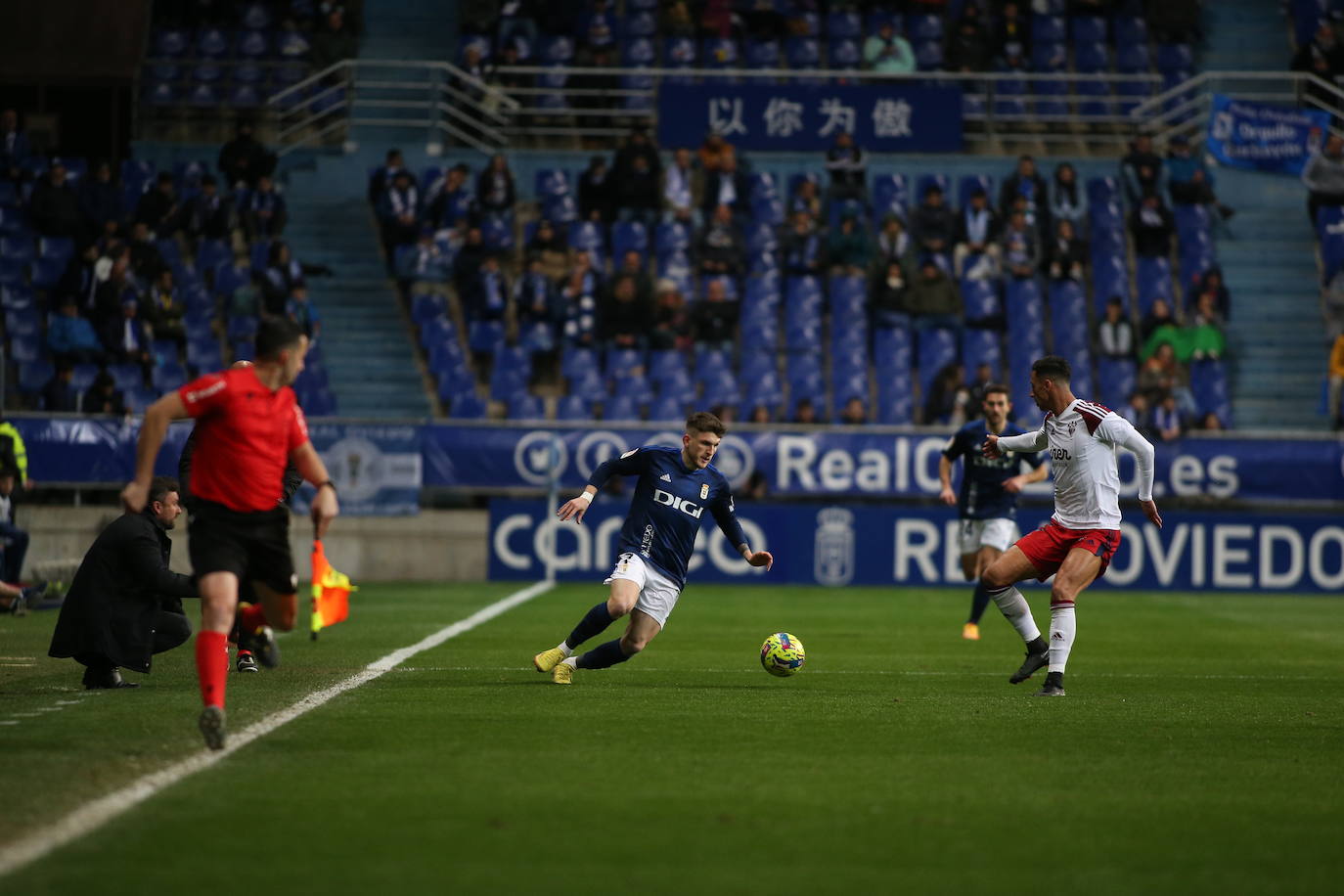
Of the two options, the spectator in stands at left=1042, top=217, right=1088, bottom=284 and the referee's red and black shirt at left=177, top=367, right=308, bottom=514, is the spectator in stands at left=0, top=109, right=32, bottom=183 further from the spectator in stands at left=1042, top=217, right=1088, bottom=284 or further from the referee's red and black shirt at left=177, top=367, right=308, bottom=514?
the referee's red and black shirt at left=177, top=367, right=308, bottom=514

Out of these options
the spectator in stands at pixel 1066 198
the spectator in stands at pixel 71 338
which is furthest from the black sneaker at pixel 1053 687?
the spectator in stands at pixel 1066 198

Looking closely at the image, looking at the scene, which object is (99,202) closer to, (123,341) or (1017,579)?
(123,341)

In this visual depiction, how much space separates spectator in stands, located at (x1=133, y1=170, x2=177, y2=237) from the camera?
26.8 m

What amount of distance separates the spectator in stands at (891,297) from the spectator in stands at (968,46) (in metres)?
5.78

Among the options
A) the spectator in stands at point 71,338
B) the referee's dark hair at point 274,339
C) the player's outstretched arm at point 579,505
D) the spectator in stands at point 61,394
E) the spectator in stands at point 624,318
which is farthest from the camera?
the spectator in stands at point 624,318

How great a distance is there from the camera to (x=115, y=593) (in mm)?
10641

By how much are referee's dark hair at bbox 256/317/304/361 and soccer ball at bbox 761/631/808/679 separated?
459 centimetres

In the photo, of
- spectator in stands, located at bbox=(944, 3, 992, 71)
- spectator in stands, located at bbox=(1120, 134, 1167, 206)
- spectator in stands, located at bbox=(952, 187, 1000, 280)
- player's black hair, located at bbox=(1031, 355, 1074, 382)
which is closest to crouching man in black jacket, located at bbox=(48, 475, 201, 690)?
player's black hair, located at bbox=(1031, 355, 1074, 382)

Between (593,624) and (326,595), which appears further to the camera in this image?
(326,595)

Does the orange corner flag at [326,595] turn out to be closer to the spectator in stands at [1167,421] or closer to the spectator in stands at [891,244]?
the spectator in stands at [1167,421]

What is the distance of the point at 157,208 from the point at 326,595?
14.4 metres

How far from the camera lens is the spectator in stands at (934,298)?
26.7 metres

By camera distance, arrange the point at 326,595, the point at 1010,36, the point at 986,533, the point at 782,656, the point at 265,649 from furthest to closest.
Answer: the point at 1010,36 → the point at 986,533 → the point at 326,595 → the point at 782,656 → the point at 265,649

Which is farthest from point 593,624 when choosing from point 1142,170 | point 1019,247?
point 1142,170
